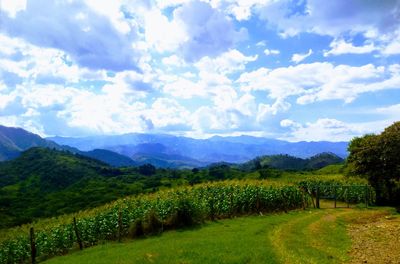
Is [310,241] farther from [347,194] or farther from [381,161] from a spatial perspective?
[347,194]

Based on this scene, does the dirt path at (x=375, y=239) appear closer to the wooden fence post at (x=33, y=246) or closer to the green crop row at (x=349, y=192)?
the green crop row at (x=349, y=192)

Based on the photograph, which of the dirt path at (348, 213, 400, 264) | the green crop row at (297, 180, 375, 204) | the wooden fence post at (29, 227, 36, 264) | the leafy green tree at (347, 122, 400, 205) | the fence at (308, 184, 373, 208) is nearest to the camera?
the dirt path at (348, 213, 400, 264)

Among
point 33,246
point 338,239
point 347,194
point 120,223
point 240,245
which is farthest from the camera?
point 347,194

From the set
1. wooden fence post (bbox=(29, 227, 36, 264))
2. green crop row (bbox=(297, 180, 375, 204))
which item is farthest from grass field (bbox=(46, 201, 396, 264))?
green crop row (bbox=(297, 180, 375, 204))

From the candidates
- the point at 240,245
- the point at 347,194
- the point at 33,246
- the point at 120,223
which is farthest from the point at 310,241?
the point at 347,194

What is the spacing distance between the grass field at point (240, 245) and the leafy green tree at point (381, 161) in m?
16.4

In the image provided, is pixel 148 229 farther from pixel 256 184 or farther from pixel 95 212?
pixel 256 184

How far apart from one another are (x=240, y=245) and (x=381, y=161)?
104 feet

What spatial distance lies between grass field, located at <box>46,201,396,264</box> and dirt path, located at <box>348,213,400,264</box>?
0.64 meters

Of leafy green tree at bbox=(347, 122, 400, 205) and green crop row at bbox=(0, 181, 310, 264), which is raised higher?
leafy green tree at bbox=(347, 122, 400, 205)

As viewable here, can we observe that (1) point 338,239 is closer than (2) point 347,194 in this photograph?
Yes

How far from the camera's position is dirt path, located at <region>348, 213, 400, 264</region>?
75.6ft

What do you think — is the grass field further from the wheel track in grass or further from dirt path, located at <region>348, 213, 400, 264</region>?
dirt path, located at <region>348, 213, 400, 264</region>

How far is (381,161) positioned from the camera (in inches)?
1977
